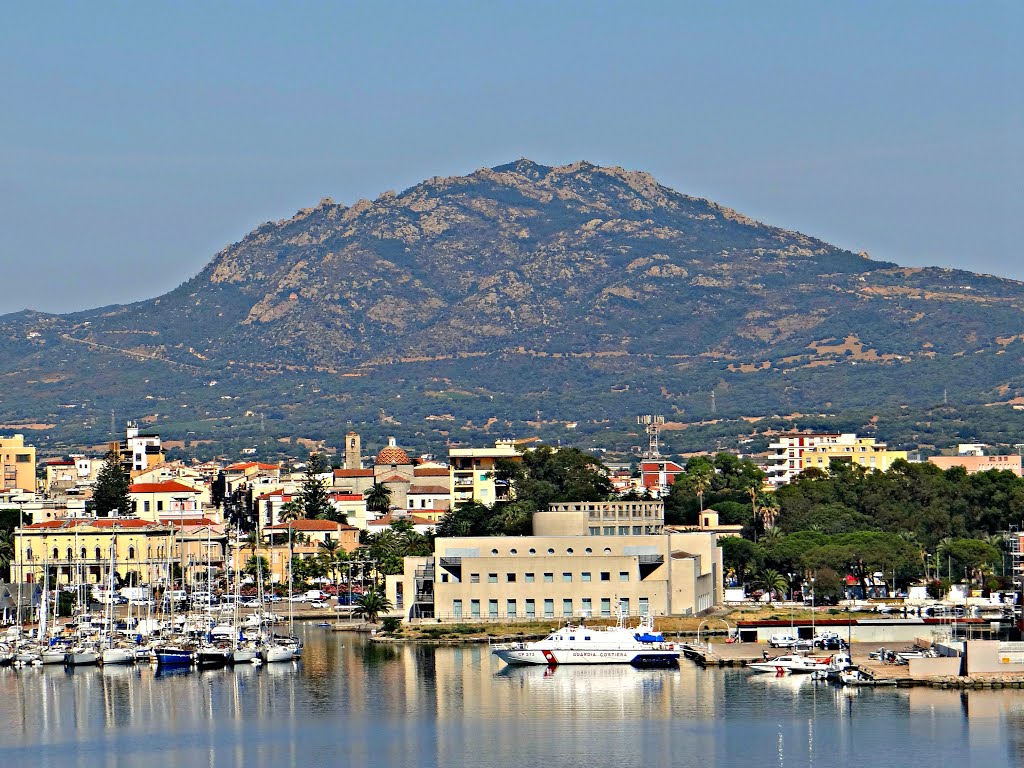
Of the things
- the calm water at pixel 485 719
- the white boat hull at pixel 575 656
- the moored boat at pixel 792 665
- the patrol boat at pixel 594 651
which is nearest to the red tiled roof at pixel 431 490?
the patrol boat at pixel 594 651

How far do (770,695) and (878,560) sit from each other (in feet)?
103

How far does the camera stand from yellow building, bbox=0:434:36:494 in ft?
493

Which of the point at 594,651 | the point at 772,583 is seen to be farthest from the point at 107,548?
the point at 594,651

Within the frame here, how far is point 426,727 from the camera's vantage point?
5875 cm

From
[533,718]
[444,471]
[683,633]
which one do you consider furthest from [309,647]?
[444,471]

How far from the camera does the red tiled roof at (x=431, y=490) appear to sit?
12812 cm

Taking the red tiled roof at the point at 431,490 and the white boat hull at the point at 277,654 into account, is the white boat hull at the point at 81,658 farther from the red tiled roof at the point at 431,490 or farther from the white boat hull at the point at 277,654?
the red tiled roof at the point at 431,490

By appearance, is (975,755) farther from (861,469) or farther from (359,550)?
(861,469)

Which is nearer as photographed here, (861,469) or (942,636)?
(942,636)

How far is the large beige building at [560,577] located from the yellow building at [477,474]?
3872 cm

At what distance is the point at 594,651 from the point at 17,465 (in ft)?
288

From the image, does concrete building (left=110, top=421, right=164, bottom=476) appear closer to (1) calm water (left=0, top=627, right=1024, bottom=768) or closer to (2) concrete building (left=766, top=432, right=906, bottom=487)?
(2) concrete building (left=766, top=432, right=906, bottom=487)

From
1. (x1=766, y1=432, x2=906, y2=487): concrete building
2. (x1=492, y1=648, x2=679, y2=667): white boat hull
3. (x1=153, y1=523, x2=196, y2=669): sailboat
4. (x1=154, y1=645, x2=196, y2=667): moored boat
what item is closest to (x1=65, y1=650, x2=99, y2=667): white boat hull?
(x1=153, y1=523, x2=196, y2=669): sailboat

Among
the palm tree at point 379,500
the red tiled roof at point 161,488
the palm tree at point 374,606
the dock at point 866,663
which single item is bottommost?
the dock at point 866,663
